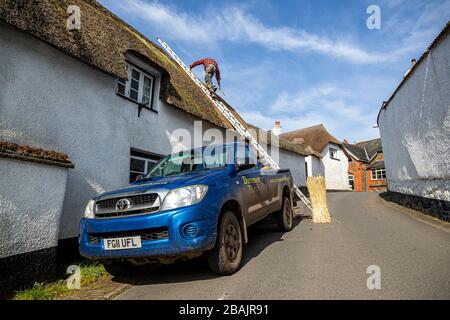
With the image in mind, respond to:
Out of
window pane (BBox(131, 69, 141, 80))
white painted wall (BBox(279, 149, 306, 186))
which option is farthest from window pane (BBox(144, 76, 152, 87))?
white painted wall (BBox(279, 149, 306, 186))

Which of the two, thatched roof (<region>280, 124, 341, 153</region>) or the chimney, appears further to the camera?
thatched roof (<region>280, 124, 341, 153</region>)

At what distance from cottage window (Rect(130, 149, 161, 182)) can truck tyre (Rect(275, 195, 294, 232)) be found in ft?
11.3

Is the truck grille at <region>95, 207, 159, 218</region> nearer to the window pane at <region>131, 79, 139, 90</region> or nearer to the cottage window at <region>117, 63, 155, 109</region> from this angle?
the cottage window at <region>117, 63, 155, 109</region>

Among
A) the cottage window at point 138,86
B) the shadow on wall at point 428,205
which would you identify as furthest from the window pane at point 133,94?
the shadow on wall at point 428,205

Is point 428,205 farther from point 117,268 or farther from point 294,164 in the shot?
point 294,164

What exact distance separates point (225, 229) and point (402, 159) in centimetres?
987

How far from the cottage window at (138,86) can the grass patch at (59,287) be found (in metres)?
4.22

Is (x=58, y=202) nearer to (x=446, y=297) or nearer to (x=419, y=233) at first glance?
(x=446, y=297)

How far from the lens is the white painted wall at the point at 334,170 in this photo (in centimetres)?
3127

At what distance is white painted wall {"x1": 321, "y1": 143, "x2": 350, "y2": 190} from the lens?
31.3m

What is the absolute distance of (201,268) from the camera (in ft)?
13.4

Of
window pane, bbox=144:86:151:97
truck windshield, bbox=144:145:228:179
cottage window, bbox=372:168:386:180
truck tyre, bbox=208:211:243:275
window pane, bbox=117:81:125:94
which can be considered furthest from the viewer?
cottage window, bbox=372:168:386:180
